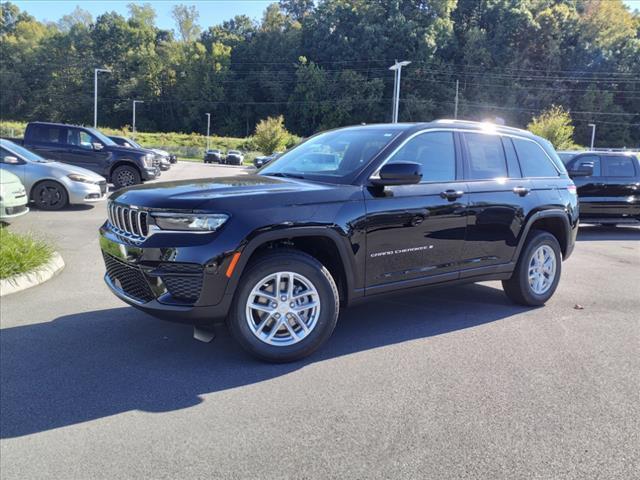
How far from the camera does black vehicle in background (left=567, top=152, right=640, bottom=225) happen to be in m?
11.6

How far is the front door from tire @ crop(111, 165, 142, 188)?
40.5ft

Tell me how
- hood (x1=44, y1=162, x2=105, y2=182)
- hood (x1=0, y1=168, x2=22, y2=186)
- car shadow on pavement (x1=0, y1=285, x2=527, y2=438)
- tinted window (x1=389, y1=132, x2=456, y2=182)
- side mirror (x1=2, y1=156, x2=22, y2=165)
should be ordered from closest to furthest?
car shadow on pavement (x1=0, y1=285, x2=527, y2=438), tinted window (x1=389, y1=132, x2=456, y2=182), hood (x1=0, y1=168, x2=22, y2=186), side mirror (x1=2, y1=156, x2=22, y2=165), hood (x1=44, y1=162, x2=105, y2=182)

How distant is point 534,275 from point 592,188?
7.05 metres

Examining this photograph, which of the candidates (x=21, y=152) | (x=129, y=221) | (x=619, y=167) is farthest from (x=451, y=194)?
(x=21, y=152)

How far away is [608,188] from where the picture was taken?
11.6m

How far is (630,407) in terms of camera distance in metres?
3.48

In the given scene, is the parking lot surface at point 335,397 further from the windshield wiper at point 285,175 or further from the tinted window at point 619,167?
the tinted window at point 619,167

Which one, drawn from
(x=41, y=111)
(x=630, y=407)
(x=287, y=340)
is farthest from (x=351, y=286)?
(x=41, y=111)

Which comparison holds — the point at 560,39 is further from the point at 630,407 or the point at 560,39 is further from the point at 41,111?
the point at 630,407

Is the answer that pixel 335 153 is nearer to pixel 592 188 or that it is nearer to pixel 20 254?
pixel 20 254

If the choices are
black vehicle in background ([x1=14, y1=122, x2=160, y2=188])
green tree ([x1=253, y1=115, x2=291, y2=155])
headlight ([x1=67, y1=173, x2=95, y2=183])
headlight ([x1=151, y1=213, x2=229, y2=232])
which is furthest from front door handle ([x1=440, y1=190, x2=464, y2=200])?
green tree ([x1=253, y1=115, x2=291, y2=155])

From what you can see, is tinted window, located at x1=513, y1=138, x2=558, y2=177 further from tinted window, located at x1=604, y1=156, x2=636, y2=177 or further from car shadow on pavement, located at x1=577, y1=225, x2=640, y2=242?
tinted window, located at x1=604, y1=156, x2=636, y2=177

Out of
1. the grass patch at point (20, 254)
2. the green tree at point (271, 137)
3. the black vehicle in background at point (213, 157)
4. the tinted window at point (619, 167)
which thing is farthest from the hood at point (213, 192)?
the green tree at point (271, 137)

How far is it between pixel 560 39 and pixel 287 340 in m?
101
